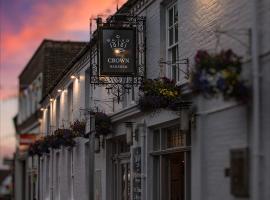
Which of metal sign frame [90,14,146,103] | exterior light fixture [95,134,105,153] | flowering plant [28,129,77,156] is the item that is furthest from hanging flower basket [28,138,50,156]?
metal sign frame [90,14,146,103]

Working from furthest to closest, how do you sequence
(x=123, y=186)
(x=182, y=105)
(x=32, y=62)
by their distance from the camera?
(x=32, y=62)
(x=123, y=186)
(x=182, y=105)

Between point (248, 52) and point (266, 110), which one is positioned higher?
point (248, 52)

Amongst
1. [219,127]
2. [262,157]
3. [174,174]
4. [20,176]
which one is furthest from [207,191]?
[20,176]

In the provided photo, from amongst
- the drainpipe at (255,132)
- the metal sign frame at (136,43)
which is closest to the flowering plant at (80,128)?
the metal sign frame at (136,43)

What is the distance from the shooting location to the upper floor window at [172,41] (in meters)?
15.2

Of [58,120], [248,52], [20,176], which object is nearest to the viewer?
[248,52]

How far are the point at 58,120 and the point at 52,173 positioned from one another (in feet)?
8.37

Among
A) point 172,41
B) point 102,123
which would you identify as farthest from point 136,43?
point 102,123

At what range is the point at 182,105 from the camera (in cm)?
1366

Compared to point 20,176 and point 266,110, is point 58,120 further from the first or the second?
point 266,110

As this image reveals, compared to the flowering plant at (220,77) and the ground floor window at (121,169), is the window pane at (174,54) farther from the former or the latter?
the flowering plant at (220,77)

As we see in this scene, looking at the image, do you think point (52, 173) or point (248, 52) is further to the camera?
point (52, 173)

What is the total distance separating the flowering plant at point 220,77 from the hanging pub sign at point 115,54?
5.75 meters

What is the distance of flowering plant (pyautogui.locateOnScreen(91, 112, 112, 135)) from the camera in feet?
63.2
